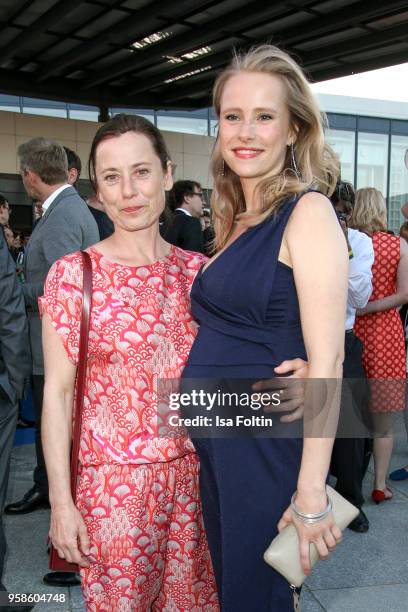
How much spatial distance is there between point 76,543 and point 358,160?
24.2 metres

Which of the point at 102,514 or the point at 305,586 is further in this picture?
the point at 305,586

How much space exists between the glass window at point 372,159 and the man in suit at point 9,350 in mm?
22759

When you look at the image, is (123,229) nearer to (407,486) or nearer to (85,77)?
(407,486)

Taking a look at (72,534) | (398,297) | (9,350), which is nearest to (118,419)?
(72,534)

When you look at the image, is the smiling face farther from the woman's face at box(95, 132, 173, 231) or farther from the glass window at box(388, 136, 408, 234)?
the glass window at box(388, 136, 408, 234)

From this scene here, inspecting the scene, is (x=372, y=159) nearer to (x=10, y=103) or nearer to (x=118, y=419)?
(x=10, y=103)

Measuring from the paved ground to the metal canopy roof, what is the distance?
247 inches

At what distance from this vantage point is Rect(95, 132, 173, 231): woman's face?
1.72 metres

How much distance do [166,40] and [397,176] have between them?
1603 centimetres

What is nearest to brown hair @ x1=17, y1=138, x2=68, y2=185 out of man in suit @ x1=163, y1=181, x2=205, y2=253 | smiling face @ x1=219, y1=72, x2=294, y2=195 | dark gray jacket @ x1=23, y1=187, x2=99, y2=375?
dark gray jacket @ x1=23, y1=187, x2=99, y2=375

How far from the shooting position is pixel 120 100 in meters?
16.0

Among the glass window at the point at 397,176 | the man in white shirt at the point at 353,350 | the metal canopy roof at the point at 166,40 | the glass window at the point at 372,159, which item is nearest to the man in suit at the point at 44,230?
the man in white shirt at the point at 353,350

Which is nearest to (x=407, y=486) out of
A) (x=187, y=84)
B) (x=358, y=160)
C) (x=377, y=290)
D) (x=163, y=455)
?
(x=377, y=290)

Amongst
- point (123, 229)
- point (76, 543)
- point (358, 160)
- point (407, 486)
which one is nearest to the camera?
point (76, 543)
